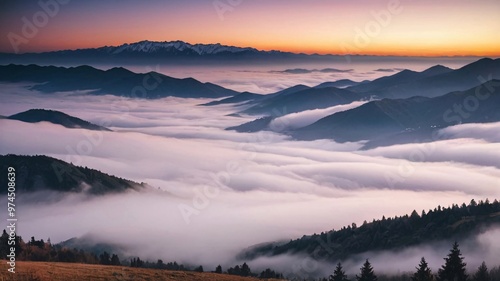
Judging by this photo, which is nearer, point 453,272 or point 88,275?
point 88,275

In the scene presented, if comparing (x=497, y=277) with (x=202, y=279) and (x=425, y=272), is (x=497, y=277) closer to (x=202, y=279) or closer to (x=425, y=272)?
(x=425, y=272)

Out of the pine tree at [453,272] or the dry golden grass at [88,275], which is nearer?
the dry golden grass at [88,275]

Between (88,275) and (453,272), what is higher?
(88,275)

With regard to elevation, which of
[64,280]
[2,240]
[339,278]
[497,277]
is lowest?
[497,277]

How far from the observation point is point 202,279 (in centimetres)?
7012

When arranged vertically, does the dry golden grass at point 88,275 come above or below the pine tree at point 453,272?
above

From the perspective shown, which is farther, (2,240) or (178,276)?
(2,240)

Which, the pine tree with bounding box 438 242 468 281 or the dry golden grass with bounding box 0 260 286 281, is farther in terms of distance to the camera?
the pine tree with bounding box 438 242 468 281

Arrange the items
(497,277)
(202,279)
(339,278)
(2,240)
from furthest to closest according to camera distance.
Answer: (497,277) < (2,240) < (339,278) < (202,279)

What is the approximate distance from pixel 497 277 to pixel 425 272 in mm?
117599

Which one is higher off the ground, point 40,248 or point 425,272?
point 40,248

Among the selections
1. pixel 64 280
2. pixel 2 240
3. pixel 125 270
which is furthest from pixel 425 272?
pixel 2 240

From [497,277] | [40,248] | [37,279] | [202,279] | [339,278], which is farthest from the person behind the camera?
[497,277]

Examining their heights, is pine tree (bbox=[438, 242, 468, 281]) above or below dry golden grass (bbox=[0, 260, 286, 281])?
below
